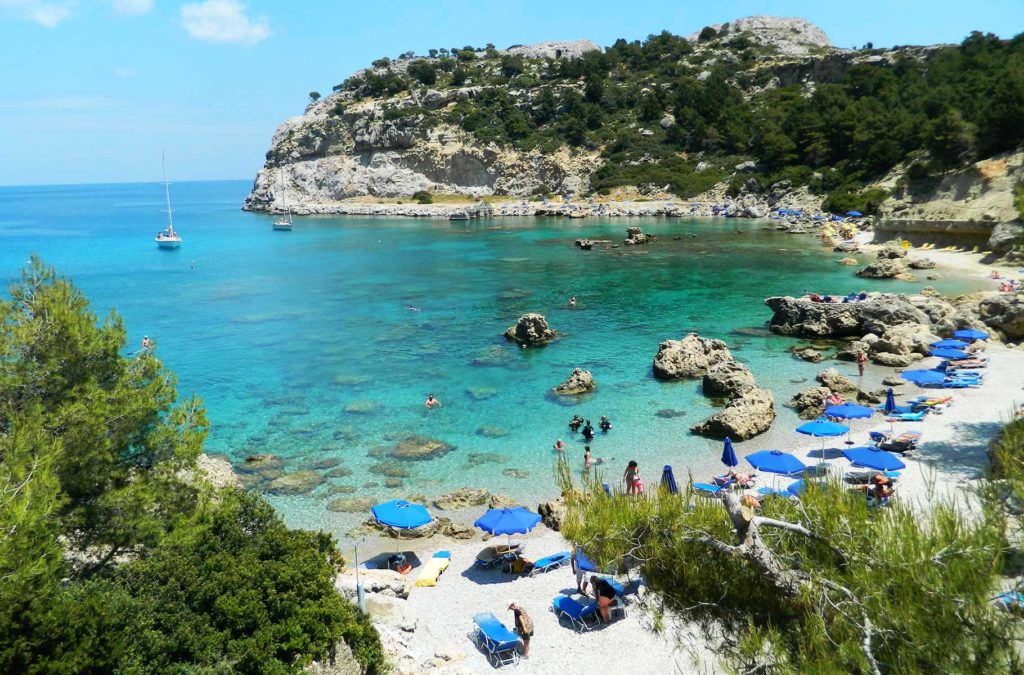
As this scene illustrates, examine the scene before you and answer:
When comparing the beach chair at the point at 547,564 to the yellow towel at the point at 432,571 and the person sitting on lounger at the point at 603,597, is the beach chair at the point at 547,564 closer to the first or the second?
the yellow towel at the point at 432,571

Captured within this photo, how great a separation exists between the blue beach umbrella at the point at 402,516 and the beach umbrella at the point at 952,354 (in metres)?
23.7

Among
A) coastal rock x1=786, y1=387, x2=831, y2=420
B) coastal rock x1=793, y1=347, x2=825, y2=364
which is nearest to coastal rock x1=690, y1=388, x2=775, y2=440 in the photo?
coastal rock x1=786, y1=387, x2=831, y2=420

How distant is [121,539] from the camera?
10.9 metres

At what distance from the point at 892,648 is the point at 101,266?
80.1 metres

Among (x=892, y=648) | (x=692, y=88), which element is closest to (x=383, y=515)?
(x=892, y=648)

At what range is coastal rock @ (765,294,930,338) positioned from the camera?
32.8 m

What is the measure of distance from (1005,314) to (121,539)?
37.5m

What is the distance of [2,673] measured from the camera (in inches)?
262

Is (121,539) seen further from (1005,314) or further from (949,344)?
(1005,314)

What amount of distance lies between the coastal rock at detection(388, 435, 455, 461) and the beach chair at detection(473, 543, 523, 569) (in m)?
6.95

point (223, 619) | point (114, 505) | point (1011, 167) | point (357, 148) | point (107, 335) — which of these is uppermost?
point (357, 148)

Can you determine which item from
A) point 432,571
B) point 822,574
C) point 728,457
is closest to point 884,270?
point 728,457

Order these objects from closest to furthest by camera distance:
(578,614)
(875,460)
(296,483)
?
1. (578,614)
2. (875,460)
3. (296,483)

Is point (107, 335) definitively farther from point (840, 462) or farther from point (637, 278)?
point (637, 278)
